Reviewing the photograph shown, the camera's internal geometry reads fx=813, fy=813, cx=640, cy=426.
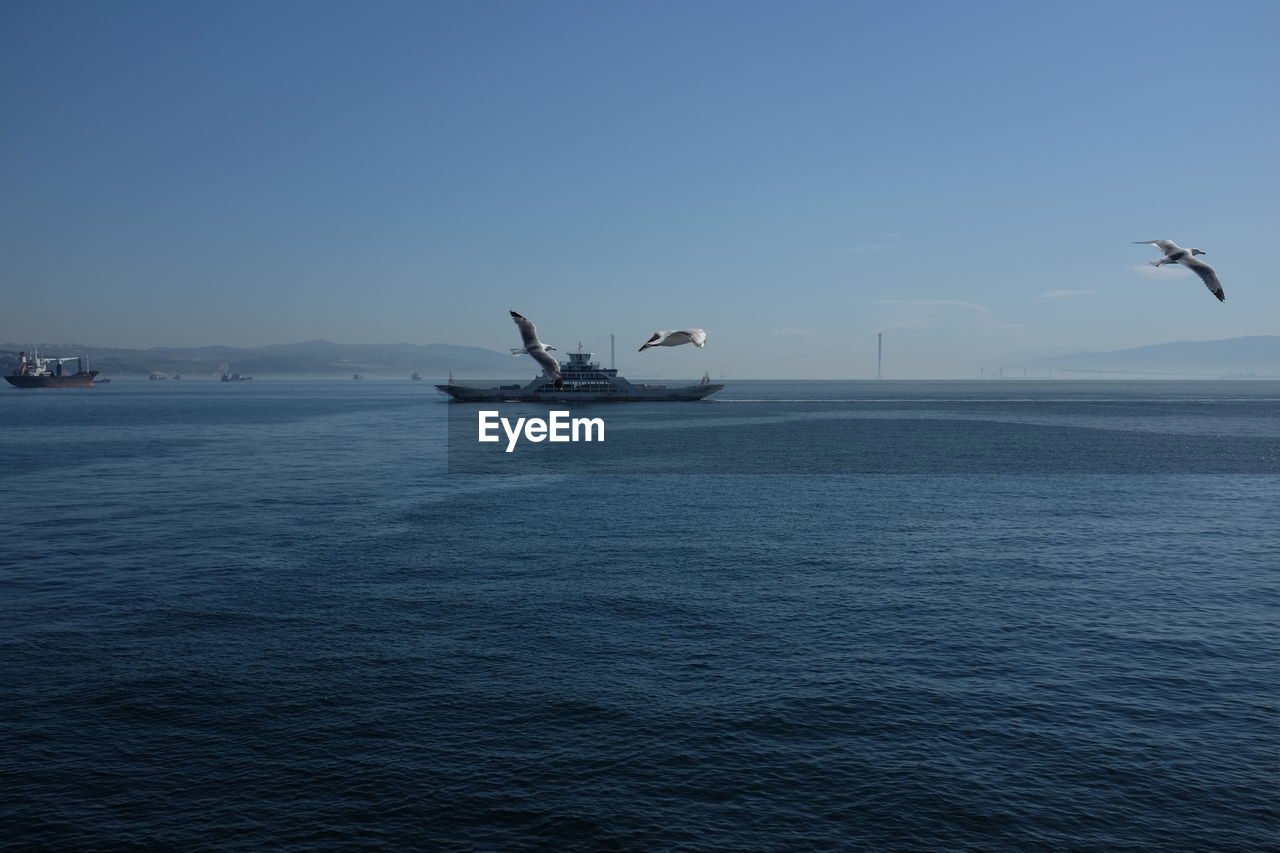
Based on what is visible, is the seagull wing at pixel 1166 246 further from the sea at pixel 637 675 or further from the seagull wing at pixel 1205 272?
the sea at pixel 637 675

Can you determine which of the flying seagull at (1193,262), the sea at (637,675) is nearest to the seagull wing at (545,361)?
the sea at (637,675)

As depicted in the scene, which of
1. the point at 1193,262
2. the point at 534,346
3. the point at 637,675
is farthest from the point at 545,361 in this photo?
the point at 1193,262

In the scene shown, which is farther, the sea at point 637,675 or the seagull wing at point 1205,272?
the seagull wing at point 1205,272

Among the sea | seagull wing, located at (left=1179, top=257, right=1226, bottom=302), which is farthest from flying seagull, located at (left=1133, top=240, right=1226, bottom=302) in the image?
the sea

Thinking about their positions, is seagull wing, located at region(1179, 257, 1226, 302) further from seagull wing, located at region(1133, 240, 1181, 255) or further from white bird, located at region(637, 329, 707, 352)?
white bird, located at region(637, 329, 707, 352)

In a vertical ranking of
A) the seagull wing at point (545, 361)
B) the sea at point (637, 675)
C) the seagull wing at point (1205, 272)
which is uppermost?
the seagull wing at point (1205, 272)

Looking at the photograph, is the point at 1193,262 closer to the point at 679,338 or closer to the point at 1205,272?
the point at 1205,272

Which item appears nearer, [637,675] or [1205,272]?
[1205,272]

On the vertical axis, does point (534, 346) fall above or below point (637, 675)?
above

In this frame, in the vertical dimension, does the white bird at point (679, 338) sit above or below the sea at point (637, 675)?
above
